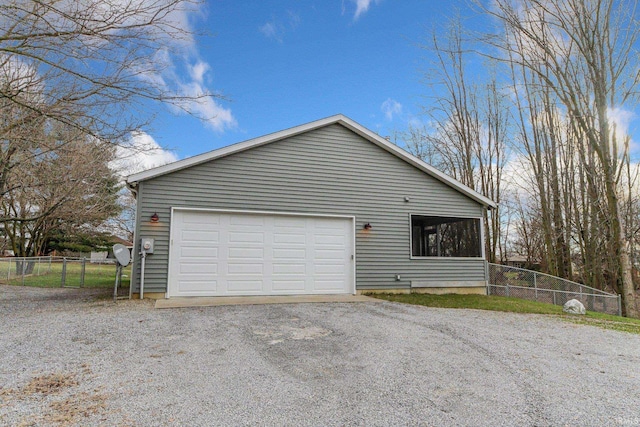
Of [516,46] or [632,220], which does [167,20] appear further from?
[632,220]

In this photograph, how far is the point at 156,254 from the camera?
770cm

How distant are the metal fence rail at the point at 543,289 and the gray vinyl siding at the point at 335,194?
740 millimetres

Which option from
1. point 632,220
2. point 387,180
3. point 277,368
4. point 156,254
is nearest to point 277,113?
point 387,180

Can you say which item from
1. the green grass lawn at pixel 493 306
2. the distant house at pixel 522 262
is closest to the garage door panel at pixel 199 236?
the green grass lawn at pixel 493 306

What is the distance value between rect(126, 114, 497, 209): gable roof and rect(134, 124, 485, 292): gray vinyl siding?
5.2 inches

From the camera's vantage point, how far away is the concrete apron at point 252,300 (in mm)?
7098

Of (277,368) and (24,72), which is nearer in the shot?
(277,368)

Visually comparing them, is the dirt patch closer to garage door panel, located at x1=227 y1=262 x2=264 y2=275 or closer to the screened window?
garage door panel, located at x1=227 y1=262 x2=264 y2=275

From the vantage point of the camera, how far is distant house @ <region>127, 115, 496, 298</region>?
7.89 meters

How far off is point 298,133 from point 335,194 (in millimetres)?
1720

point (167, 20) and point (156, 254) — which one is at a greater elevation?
point (167, 20)

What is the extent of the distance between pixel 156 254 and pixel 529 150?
1513 centimetres

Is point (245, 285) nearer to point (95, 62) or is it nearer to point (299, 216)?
point (299, 216)

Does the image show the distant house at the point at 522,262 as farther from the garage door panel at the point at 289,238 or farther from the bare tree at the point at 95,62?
the bare tree at the point at 95,62
